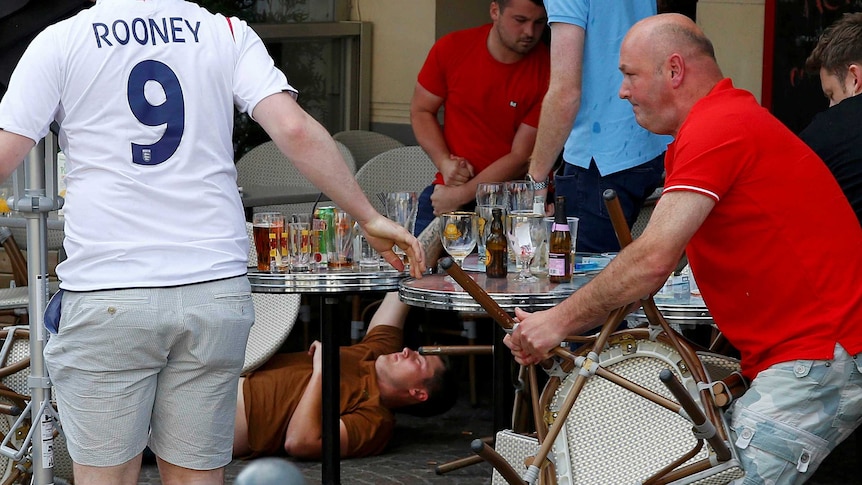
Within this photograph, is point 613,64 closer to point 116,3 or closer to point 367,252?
point 367,252

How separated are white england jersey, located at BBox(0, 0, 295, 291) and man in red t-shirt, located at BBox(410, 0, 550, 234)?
2.57m

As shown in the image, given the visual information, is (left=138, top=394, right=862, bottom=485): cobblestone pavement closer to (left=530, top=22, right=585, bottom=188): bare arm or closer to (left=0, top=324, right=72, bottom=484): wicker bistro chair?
(left=0, top=324, right=72, bottom=484): wicker bistro chair

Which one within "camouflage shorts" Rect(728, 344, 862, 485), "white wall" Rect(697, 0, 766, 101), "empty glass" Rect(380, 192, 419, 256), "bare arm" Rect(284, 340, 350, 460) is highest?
"white wall" Rect(697, 0, 766, 101)

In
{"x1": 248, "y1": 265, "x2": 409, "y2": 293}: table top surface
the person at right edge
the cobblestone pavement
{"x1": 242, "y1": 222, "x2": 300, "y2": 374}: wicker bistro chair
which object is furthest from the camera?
{"x1": 242, "y1": 222, "x2": 300, "y2": 374}: wicker bistro chair

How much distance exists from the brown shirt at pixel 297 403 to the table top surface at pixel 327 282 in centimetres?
113

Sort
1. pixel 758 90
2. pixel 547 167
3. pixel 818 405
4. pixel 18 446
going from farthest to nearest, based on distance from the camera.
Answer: pixel 758 90
pixel 547 167
pixel 18 446
pixel 818 405

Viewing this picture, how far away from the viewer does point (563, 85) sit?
171 inches

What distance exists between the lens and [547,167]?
4438 mm

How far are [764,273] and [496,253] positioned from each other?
1081 mm

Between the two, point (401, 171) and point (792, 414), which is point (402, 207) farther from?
point (401, 171)

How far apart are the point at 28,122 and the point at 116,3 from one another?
34cm

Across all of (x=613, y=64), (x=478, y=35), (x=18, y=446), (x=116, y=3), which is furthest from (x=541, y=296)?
(x=478, y=35)

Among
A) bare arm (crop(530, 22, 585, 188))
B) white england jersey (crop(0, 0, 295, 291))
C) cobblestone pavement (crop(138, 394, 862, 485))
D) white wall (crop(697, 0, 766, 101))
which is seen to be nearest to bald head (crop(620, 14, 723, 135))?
bare arm (crop(530, 22, 585, 188))

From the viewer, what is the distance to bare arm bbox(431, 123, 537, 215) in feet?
17.7
